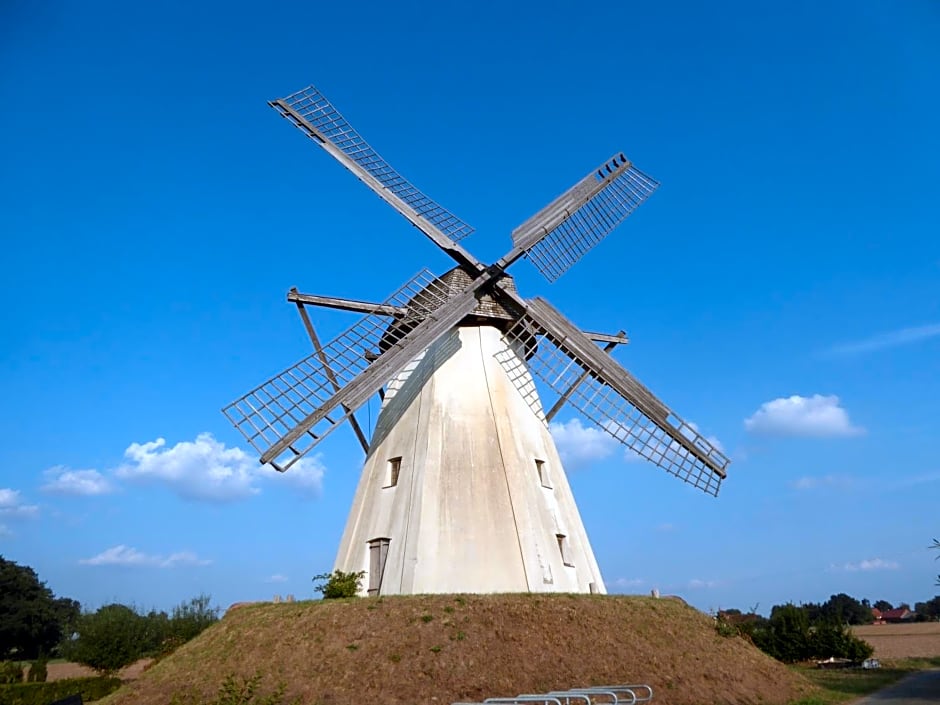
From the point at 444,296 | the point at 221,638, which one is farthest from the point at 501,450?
the point at 221,638

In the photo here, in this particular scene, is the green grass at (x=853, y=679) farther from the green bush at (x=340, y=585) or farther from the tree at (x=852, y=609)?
the tree at (x=852, y=609)

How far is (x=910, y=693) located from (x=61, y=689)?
2082 cm

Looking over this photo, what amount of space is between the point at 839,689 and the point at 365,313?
15.3 m

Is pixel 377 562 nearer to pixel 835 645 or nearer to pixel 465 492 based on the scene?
pixel 465 492

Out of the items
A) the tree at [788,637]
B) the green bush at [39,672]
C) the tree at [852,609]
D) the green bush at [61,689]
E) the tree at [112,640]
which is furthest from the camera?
the tree at [852,609]

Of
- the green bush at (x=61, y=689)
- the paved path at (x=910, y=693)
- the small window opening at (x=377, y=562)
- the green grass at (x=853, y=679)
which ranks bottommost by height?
the paved path at (x=910, y=693)

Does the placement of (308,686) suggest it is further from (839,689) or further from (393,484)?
(839,689)

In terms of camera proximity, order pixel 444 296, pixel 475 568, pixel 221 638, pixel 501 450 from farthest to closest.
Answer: pixel 444 296 < pixel 501 450 < pixel 475 568 < pixel 221 638

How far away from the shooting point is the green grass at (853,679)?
15.7 metres

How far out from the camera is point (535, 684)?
11883mm

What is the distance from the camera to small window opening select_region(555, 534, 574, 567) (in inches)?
662

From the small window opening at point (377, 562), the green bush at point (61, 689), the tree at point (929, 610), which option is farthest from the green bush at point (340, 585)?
the tree at point (929, 610)

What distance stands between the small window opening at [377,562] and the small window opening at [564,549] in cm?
411

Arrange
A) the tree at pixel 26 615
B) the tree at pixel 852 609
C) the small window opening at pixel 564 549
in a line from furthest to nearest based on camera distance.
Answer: the tree at pixel 852 609
the tree at pixel 26 615
the small window opening at pixel 564 549
